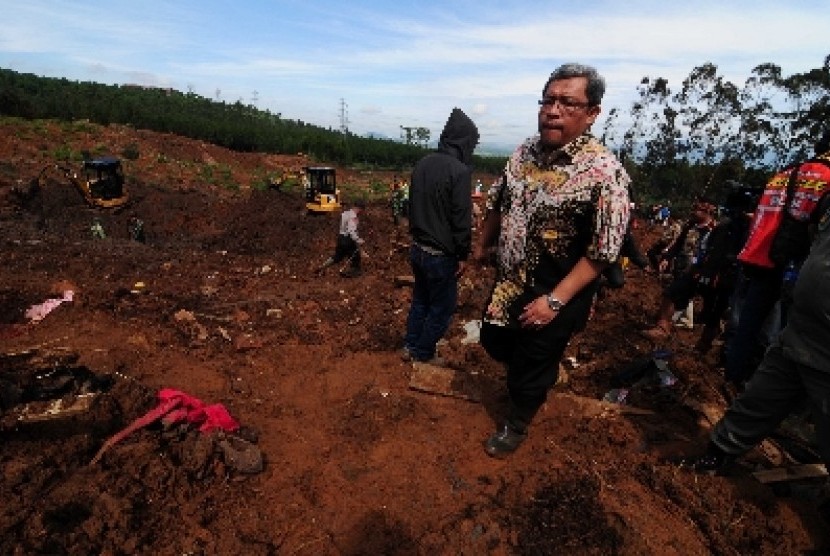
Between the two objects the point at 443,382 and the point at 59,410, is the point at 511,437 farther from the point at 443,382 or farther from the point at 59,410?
the point at 59,410

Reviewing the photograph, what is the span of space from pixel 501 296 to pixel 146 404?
7.51ft

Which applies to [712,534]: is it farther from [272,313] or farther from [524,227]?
[272,313]

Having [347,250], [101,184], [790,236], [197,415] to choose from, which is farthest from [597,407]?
[101,184]

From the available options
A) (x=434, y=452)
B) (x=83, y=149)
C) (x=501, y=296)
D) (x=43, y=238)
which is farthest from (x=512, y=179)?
(x=83, y=149)

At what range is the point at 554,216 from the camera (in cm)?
225

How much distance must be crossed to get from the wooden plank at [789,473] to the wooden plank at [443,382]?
1622 millimetres

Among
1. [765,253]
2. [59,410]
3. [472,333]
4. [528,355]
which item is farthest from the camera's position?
[472,333]

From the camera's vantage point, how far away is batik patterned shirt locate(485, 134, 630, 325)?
2.12 metres

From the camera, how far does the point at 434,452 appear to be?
9.37 feet

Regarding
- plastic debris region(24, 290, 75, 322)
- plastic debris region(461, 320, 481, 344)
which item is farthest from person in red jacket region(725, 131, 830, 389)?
plastic debris region(24, 290, 75, 322)

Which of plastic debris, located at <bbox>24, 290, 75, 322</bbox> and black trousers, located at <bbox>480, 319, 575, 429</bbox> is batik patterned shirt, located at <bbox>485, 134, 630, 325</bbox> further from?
plastic debris, located at <bbox>24, 290, 75, 322</bbox>

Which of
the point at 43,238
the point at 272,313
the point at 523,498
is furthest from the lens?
the point at 43,238

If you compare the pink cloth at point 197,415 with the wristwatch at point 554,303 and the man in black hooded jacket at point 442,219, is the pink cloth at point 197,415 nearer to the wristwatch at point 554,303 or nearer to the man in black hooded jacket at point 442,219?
the man in black hooded jacket at point 442,219

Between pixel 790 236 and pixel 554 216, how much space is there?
1926 millimetres
